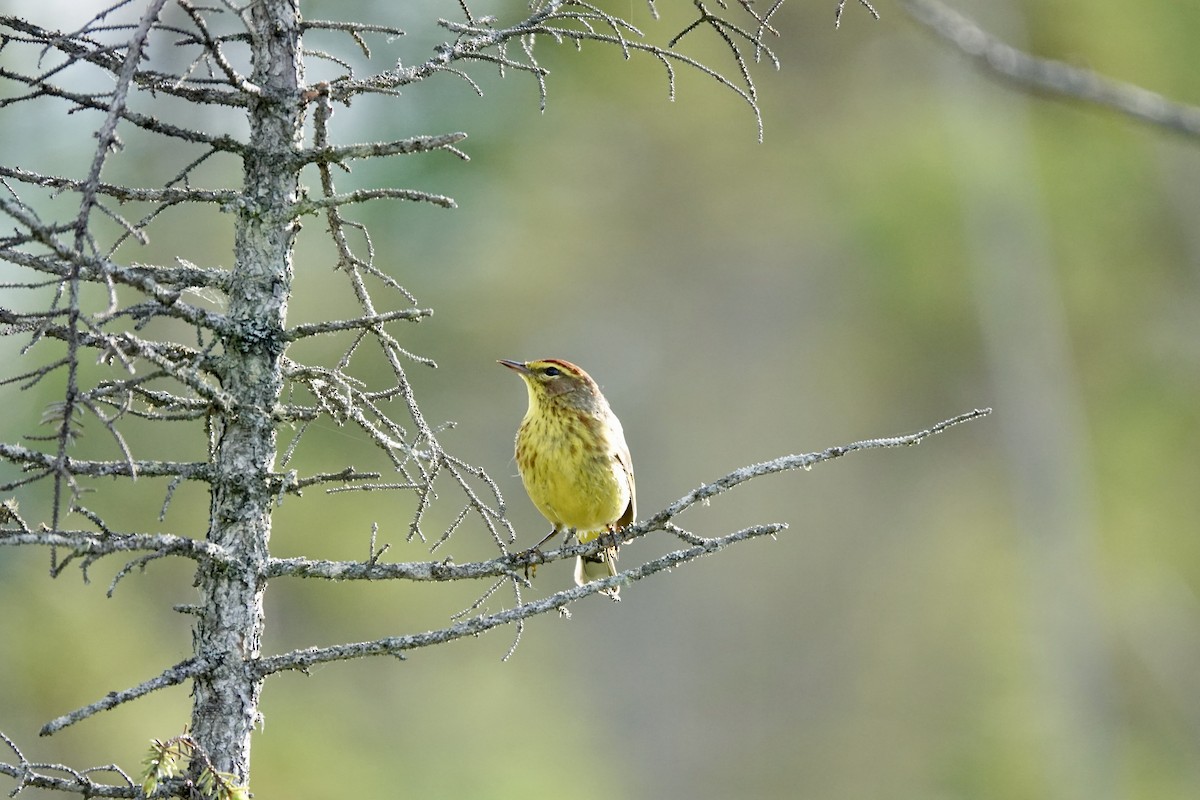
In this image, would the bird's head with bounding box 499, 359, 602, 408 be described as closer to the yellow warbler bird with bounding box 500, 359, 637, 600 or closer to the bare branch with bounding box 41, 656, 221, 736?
the yellow warbler bird with bounding box 500, 359, 637, 600

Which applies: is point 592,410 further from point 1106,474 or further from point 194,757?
point 1106,474

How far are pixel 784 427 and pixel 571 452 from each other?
81.8 feet

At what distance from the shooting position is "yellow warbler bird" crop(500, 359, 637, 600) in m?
6.34

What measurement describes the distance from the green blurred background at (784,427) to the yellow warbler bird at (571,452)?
7.93 metres

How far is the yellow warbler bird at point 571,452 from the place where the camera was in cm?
634

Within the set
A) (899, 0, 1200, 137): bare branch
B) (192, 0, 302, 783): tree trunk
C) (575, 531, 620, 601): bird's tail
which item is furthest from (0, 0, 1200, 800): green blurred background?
(192, 0, 302, 783): tree trunk

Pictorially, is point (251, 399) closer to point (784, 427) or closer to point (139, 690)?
point (139, 690)

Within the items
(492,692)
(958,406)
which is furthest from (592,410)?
(958,406)

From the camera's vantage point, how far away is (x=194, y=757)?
11.7 feet

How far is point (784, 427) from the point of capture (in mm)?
30938

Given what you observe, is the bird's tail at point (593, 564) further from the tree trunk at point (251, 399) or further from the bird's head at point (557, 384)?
the tree trunk at point (251, 399)

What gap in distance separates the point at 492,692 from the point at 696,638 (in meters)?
9.19

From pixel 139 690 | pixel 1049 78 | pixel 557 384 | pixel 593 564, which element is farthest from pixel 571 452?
pixel 139 690

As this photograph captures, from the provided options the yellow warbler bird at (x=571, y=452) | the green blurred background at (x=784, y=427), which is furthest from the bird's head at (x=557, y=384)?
the green blurred background at (x=784, y=427)
